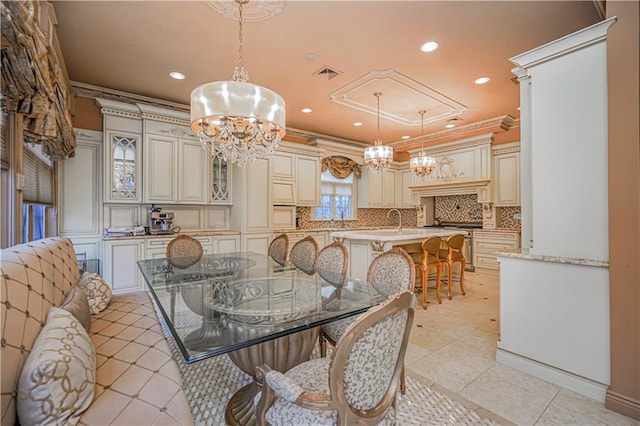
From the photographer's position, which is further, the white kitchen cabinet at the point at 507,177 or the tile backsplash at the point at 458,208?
the tile backsplash at the point at 458,208

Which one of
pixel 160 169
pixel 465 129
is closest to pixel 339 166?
pixel 465 129

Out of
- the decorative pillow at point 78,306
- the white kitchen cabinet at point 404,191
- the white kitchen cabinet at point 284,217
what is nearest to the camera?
the decorative pillow at point 78,306

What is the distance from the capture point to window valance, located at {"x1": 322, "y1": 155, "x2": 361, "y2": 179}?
667cm

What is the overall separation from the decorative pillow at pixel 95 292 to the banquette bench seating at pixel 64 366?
1.61ft

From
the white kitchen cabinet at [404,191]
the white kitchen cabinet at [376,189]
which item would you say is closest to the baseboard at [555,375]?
the white kitchen cabinet at [376,189]

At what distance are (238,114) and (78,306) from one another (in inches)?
59.6

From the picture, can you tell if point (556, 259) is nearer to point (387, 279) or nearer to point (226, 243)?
point (387, 279)

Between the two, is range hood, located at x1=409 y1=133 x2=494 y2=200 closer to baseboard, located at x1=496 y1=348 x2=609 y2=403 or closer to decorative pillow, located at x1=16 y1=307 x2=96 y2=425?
baseboard, located at x1=496 y1=348 x2=609 y2=403

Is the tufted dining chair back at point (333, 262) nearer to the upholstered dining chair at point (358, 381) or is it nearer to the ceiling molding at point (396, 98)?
the upholstered dining chair at point (358, 381)

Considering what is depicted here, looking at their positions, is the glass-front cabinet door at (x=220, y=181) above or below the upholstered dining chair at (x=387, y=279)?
above

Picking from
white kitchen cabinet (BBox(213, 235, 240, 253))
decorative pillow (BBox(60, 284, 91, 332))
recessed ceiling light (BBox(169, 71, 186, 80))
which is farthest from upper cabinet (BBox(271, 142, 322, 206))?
decorative pillow (BBox(60, 284, 91, 332))

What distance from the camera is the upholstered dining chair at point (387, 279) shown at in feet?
6.25

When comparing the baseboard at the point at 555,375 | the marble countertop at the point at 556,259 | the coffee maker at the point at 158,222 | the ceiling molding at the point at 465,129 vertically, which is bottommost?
the baseboard at the point at 555,375

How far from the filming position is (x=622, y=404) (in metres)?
1.73
